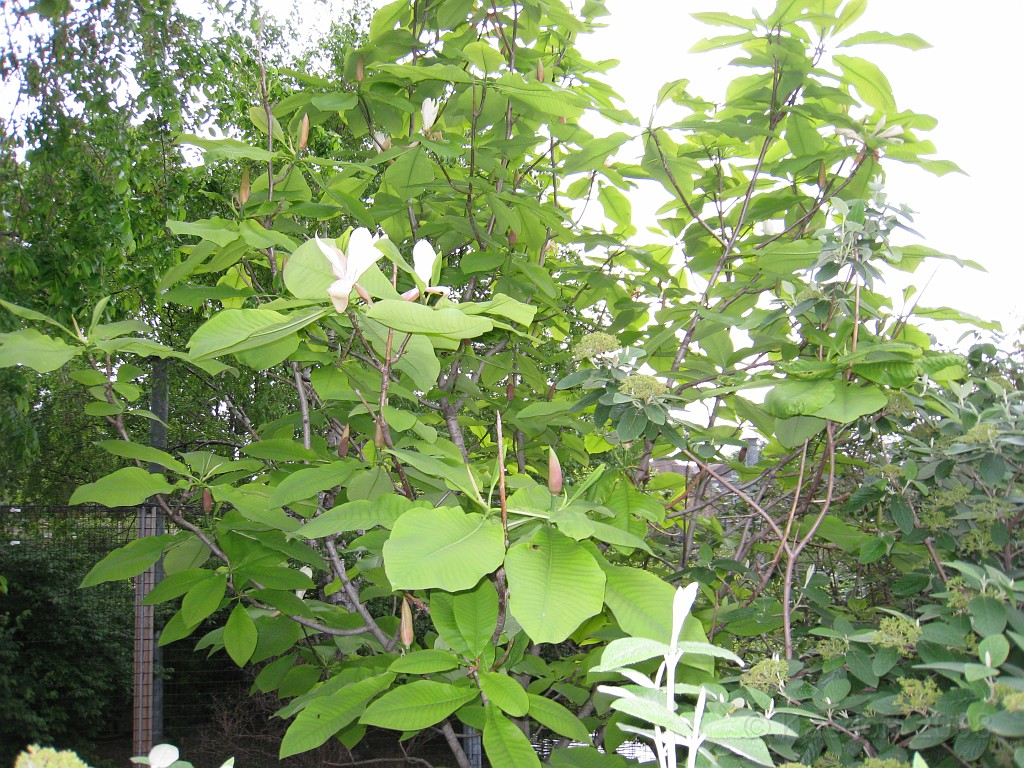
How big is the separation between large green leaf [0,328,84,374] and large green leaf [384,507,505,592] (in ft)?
1.71

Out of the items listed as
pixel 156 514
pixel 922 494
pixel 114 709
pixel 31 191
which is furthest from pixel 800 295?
pixel 114 709

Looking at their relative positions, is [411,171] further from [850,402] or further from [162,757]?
[162,757]

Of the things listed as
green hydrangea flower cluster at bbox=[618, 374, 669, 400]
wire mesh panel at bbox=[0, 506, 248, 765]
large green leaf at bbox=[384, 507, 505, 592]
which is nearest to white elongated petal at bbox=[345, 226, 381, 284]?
large green leaf at bbox=[384, 507, 505, 592]

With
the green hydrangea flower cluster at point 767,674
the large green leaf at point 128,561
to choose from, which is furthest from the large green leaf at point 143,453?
the green hydrangea flower cluster at point 767,674

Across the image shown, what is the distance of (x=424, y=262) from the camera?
980 mm

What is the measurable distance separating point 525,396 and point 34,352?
1.34 m

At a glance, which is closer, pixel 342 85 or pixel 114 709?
pixel 342 85

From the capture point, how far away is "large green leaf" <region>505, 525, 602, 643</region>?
733 mm

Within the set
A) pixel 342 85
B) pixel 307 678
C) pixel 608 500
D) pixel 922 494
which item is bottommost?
pixel 307 678

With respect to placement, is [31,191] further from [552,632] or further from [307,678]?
[552,632]

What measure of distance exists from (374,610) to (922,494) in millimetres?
4036

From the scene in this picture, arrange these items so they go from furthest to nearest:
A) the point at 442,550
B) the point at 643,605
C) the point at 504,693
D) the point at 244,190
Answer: the point at 244,190 → the point at 504,693 → the point at 643,605 → the point at 442,550

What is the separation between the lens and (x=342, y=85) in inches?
77.5

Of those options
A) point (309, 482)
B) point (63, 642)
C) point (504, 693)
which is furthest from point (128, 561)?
point (63, 642)
